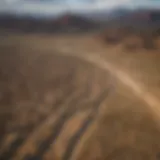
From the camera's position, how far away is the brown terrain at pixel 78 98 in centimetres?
A: 83

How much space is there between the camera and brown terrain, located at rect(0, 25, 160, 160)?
83cm

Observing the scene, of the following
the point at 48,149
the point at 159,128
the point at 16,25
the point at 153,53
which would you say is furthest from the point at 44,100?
the point at 16,25

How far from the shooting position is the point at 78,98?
104cm

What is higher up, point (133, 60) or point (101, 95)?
point (133, 60)

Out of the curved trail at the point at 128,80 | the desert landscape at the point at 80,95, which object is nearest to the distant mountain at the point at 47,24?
the desert landscape at the point at 80,95

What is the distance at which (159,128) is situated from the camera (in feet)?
2.93

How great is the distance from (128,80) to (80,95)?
0.21 m

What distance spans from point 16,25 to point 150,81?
817 millimetres

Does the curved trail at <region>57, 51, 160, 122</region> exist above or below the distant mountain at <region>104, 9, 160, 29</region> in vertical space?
below

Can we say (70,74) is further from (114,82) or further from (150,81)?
(150,81)

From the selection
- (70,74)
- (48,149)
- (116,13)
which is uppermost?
(116,13)

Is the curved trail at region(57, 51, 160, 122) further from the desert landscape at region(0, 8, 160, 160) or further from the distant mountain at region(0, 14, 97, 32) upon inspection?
the distant mountain at region(0, 14, 97, 32)

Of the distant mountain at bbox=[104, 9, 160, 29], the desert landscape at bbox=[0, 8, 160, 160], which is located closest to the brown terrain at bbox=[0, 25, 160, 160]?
the desert landscape at bbox=[0, 8, 160, 160]

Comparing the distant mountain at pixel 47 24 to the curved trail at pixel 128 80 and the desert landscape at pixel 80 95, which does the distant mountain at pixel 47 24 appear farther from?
the curved trail at pixel 128 80
